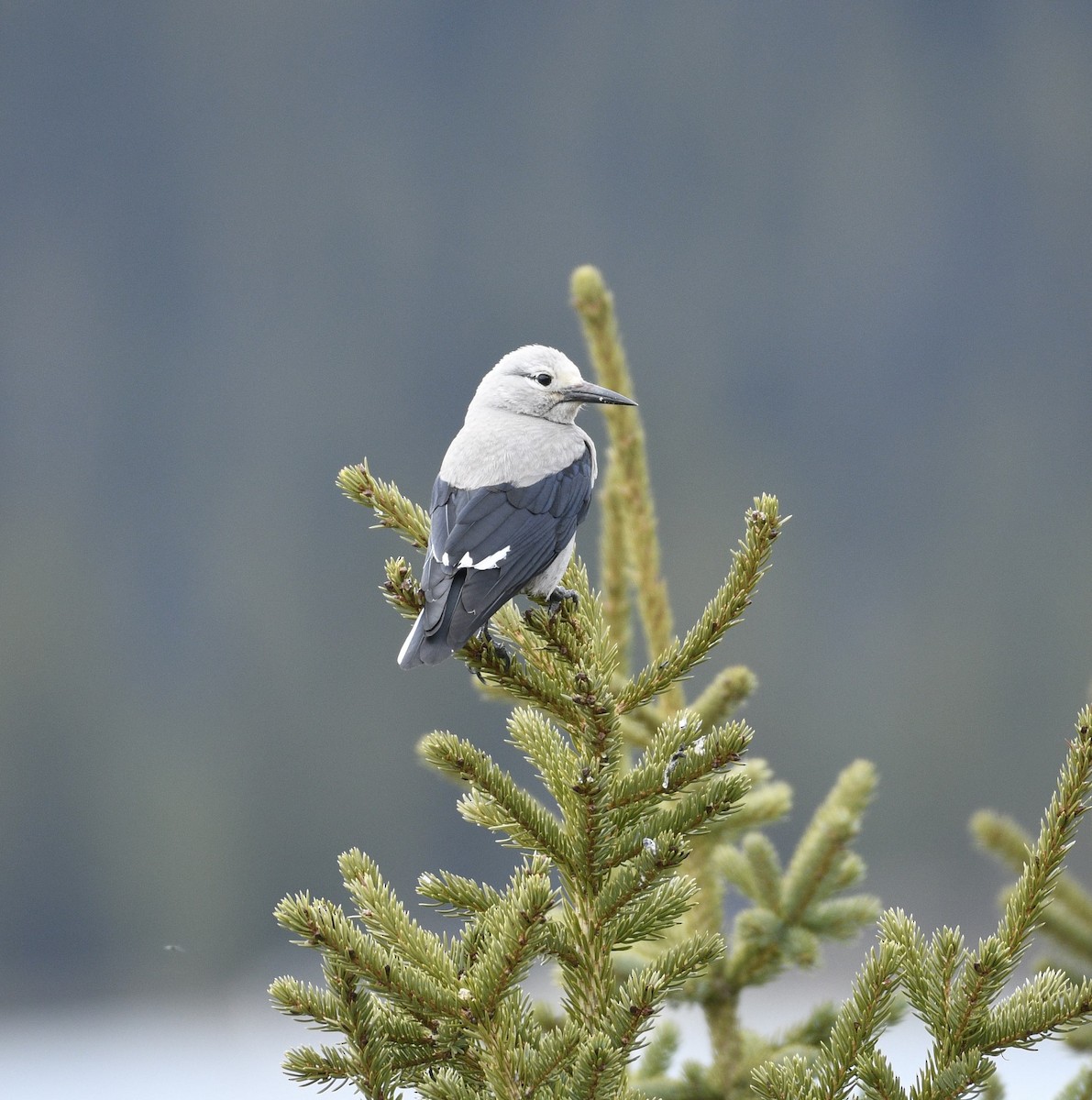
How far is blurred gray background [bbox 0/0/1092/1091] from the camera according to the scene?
182 feet

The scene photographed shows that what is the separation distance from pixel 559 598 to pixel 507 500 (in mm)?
436

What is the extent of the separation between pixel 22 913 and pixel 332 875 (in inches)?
579

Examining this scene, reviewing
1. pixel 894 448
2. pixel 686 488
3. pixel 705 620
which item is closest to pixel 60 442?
pixel 686 488

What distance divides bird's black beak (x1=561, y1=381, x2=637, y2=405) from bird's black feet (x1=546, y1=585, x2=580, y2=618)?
0.71 m

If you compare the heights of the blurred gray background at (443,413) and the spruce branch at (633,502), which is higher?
the blurred gray background at (443,413)

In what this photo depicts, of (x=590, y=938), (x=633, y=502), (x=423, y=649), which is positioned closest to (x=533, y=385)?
(x=633, y=502)

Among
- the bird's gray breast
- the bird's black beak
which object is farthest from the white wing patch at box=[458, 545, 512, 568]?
the bird's black beak

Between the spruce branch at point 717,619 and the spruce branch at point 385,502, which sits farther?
the spruce branch at point 385,502

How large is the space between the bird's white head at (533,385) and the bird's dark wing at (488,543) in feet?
2.05

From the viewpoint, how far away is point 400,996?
2266 mm

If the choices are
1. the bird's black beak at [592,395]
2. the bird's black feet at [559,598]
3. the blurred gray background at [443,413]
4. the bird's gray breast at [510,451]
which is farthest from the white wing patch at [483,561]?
the blurred gray background at [443,413]

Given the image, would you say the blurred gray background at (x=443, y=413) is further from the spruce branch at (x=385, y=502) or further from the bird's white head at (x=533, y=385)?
the spruce branch at (x=385, y=502)

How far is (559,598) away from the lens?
3523 mm

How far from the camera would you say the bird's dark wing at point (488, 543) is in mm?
3254
